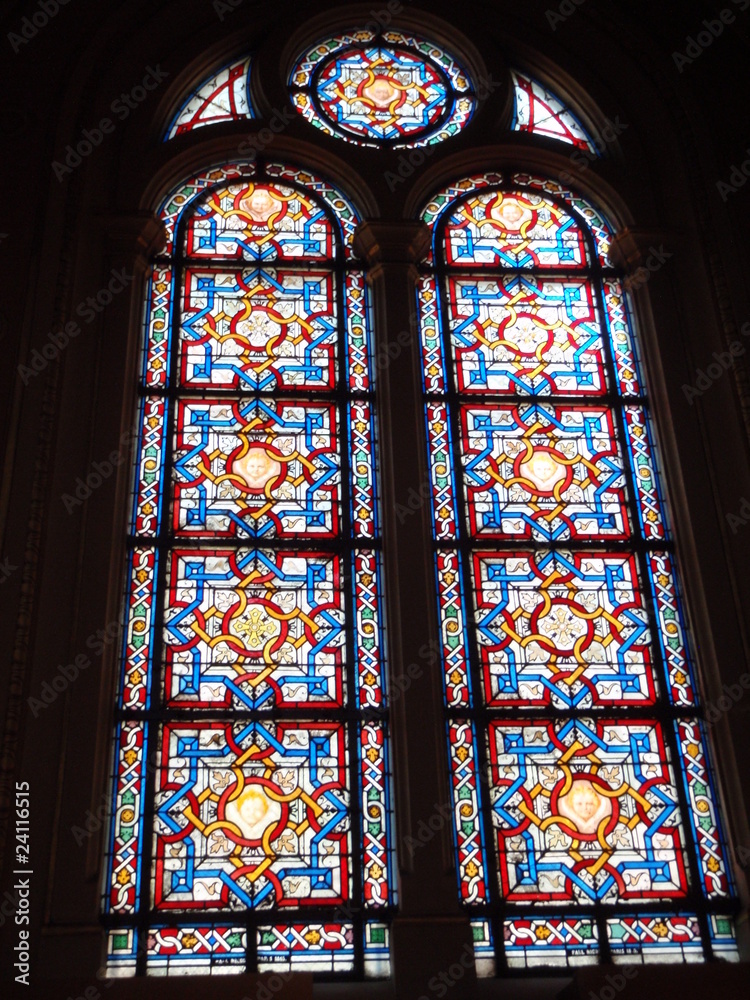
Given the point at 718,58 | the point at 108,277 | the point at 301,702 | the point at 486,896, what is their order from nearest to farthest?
the point at 486,896 < the point at 301,702 < the point at 108,277 < the point at 718,58

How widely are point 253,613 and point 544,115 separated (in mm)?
3963

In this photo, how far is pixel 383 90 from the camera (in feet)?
28.2

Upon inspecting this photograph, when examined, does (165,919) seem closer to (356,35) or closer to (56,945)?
(56,945)

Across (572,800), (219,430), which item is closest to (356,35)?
(219,430)

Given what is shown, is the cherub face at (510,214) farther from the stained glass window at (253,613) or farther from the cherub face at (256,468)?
the cherub face at (256,468)

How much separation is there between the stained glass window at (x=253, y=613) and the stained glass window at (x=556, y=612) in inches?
16.9

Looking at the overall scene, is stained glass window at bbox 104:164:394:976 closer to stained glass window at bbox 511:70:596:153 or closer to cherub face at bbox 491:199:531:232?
cherub face at bbox 491:199:531:232

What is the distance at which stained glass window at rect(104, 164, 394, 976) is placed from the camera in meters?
5.86

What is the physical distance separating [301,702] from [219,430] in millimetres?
1568

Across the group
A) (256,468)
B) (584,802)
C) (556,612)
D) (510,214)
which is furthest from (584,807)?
(510,214)

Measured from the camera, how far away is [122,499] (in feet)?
22.1

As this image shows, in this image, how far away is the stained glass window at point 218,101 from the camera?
8312mm

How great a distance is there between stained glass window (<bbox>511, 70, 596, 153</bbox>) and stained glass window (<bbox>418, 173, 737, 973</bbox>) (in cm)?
51

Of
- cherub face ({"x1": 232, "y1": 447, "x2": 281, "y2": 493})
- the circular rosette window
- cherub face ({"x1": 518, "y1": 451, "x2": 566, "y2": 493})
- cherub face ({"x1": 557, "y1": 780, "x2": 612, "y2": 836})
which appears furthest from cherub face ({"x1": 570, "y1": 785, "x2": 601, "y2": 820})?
the circular rosette window
